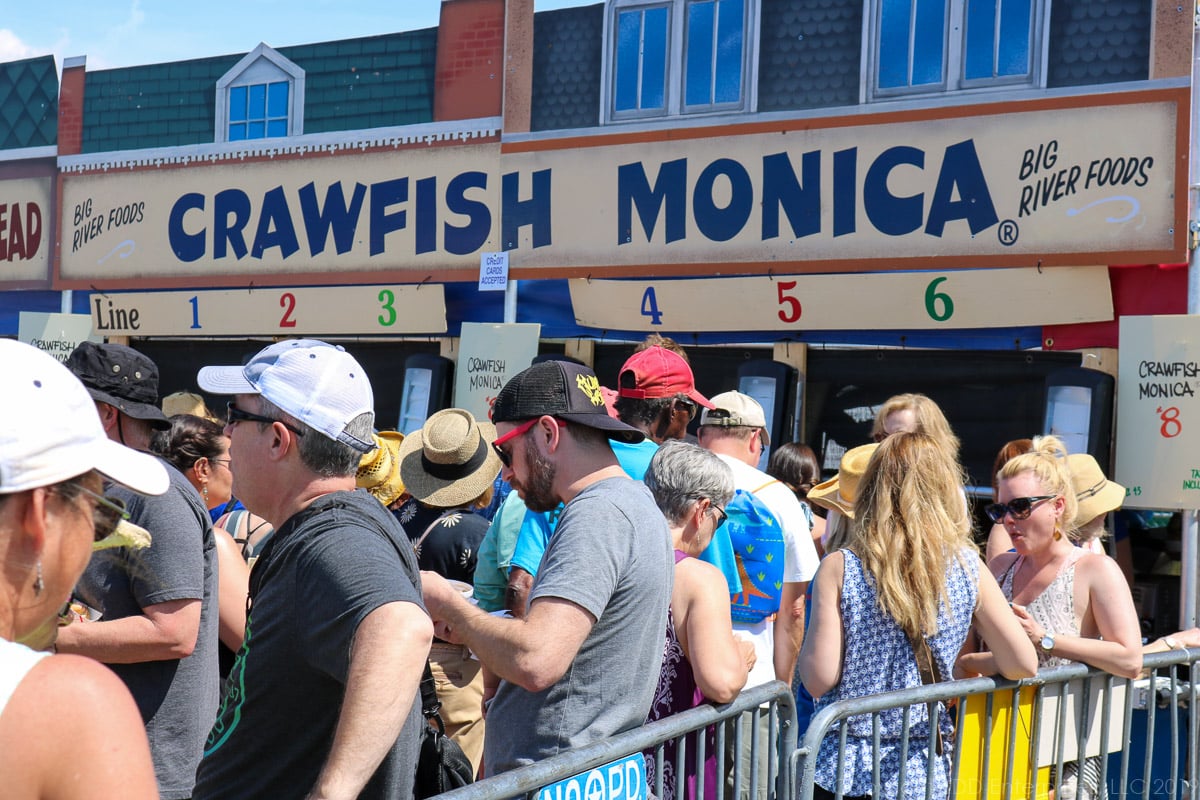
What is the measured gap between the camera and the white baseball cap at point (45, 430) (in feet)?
4.59

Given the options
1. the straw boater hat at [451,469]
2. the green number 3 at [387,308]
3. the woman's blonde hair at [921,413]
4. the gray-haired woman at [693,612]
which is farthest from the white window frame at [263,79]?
the gray-haired woman at [693,612]

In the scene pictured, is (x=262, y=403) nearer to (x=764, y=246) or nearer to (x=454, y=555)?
(x=454, y=555)

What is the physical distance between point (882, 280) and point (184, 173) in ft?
22.7

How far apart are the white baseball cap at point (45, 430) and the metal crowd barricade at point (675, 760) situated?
106cm

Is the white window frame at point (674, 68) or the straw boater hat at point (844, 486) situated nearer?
the straw boater hat at point (844, 486)

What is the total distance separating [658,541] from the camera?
2.88 metres

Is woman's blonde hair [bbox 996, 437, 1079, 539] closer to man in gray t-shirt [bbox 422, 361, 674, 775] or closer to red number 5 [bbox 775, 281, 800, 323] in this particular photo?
man in gray t-shirt [bbox 422, 361, 674, 775]

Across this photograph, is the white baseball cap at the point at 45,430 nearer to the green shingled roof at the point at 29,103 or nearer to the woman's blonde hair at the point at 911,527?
the woman's blonde hair at the point at 911,527

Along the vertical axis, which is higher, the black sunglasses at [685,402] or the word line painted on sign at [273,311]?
the word line painted on sign at [273,311]

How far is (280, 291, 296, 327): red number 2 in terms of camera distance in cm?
1130

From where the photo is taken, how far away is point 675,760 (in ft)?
10.5

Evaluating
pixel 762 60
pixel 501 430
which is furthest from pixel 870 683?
pixel 762 60

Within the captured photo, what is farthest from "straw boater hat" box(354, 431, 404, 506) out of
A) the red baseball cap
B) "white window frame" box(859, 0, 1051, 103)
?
"white window frame" box(859, 0, 1051, 103)

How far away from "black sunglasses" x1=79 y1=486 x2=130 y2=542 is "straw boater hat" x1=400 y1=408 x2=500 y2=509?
3.50m
